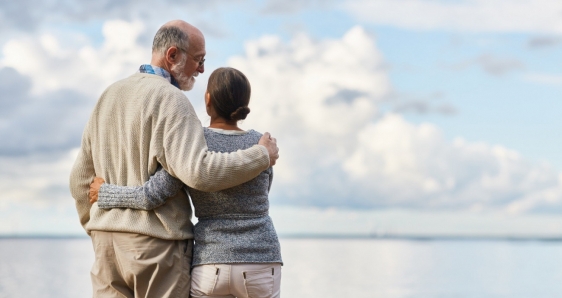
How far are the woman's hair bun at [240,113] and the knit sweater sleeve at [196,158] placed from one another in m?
0.14

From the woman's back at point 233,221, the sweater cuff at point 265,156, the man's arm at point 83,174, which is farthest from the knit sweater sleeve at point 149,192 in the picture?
the sweater cuff at point 265,156

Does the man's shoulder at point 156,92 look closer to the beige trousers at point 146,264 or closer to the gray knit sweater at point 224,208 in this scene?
the gray knit sweater at point 224,208

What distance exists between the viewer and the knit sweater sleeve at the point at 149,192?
3.06 m

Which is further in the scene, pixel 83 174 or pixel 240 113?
pixel 83 174

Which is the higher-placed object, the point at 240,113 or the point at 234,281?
the point at 240,113

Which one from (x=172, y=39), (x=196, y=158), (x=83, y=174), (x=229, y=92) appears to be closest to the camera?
(x=196, y=158)

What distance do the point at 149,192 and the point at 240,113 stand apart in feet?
1.57

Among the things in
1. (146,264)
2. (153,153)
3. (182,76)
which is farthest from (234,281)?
(182,76)

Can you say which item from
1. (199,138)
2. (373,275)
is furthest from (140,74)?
(373,275)

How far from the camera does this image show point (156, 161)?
312 cm

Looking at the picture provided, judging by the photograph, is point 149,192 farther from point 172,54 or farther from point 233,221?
point 172,54

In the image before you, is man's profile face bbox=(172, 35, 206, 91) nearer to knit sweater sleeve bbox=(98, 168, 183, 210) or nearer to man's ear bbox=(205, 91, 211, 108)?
man's ear bbox=(205, 91, 211, 108)

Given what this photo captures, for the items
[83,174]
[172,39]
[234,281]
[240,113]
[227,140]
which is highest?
[172,39]

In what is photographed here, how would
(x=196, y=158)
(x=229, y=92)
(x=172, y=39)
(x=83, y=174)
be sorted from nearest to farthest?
(x=196, y=158) → (x=229, y=92) → (x=172, y=39) → (x=83, y=174)
